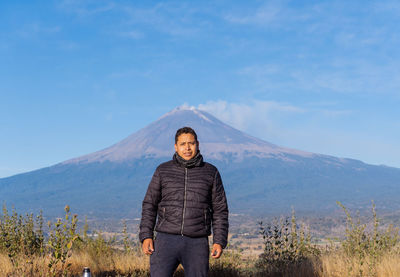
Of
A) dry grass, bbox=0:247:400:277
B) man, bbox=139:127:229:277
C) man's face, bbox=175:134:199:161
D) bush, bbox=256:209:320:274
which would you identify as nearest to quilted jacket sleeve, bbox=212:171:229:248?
man, bbox=139:127:229:277

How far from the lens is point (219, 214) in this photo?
18.5 ft

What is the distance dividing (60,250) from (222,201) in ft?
6.46

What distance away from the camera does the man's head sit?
5664 millimetres

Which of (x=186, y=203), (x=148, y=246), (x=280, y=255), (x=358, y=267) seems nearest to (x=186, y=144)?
(x=186, y=203)

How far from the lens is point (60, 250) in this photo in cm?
610

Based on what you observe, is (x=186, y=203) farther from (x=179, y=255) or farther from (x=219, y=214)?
(x=179, y=255)

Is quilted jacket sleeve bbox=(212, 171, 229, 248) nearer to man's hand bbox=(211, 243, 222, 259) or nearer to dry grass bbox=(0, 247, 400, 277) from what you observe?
man's hand bbox=(211, 243, 222, 259)

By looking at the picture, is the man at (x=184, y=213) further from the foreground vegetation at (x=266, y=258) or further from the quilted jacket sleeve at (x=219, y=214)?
the foreground vegetation at (x=266, y=258)

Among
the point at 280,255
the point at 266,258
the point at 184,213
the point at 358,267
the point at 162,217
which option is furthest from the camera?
the point at 266,258

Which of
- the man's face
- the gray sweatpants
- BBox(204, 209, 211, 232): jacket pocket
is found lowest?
the gray sweatpants

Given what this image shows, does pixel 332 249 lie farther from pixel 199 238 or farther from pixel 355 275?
pixel 199 238

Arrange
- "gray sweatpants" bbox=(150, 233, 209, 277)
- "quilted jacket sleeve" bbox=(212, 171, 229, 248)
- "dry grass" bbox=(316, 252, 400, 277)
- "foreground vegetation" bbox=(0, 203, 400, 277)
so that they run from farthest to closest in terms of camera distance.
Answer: "foreground vegetation" bbox=(0, 203, 400, 277) < "dry grass" bbox=(316, 252, 400, 277) < "quilted jacket sleeve" bbox=(212, 171, 229, 248) < "gray sweatpants" bbox=(150, 233, 209, 277)

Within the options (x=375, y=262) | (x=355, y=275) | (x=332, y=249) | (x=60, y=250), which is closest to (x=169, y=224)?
(x=60, y=250)

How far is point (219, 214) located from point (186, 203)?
0.38 meters
